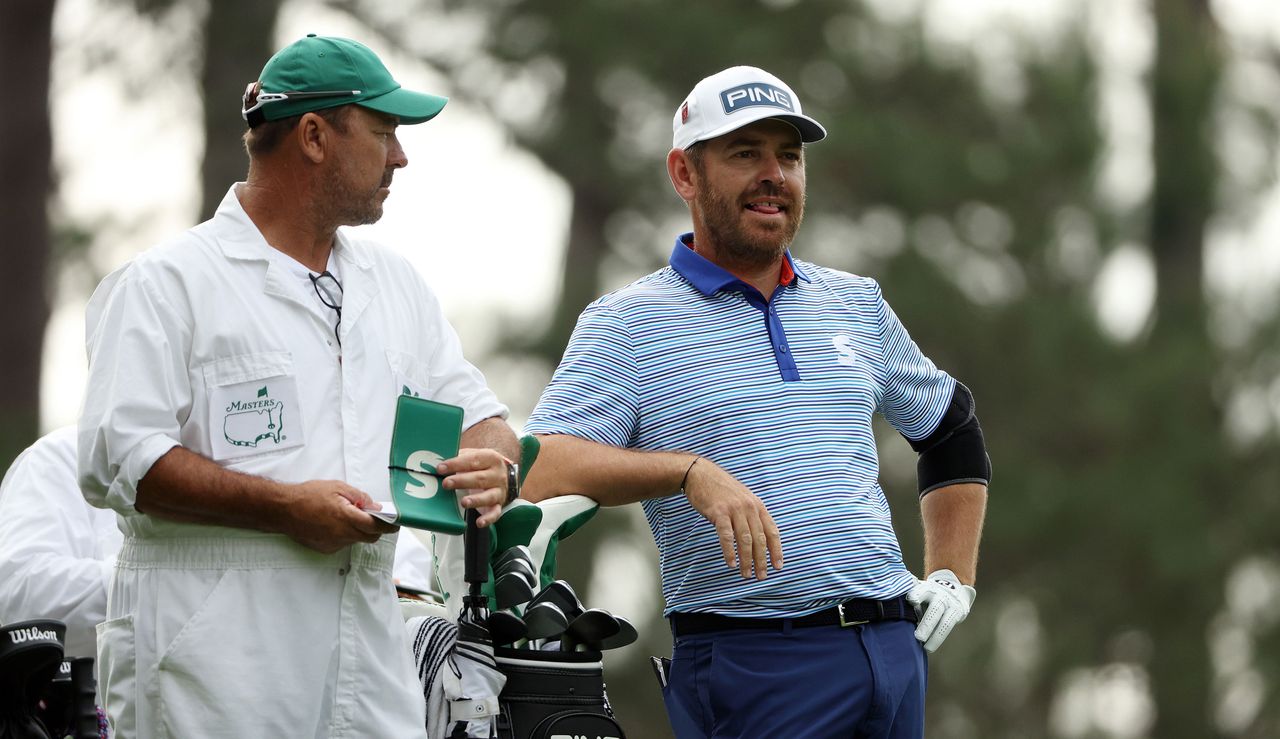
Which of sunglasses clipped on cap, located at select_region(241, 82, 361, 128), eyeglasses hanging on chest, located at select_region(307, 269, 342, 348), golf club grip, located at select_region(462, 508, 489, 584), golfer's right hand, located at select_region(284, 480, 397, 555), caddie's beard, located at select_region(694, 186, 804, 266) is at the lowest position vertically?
golf club grip, located at select_region(462, 508, 489, 584)

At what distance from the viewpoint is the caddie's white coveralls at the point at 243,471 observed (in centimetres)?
330

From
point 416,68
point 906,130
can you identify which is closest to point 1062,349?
point 906,130

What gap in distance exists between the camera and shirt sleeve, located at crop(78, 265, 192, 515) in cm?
327

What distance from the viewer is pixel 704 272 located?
433 centimetres

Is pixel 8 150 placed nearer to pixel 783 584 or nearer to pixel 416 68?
pixel 416 68

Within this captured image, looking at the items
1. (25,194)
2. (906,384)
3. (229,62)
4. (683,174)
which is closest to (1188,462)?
(229,62)

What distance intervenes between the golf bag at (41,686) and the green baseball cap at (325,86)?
58.0 inches

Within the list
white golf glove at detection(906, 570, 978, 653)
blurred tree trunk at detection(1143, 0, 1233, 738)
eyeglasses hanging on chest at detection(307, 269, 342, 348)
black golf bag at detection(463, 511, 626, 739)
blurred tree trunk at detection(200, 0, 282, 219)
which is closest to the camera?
eyeglasses hanging on chest at detection(307, 269, 342, 348)

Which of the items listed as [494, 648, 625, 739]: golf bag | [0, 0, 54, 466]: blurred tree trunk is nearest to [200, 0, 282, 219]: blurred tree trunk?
[0, 0, 54, 466]: blurred tree trunk

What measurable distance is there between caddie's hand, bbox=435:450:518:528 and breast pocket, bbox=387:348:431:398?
17cm

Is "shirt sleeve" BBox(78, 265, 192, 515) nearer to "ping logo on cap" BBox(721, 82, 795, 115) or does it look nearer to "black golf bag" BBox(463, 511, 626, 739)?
"black golf bag" BBox(463, 511, 626, 739)

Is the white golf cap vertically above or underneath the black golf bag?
above

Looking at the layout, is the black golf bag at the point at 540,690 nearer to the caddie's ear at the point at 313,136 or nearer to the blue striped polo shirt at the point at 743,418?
the blue striped polo shirt at the point at 743,418

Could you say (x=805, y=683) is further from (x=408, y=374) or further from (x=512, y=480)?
(x=408, y=374)
